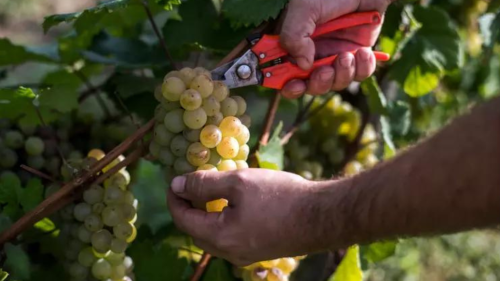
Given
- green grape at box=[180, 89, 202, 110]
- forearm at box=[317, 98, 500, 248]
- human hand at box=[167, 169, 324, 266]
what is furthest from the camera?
green grape at box=[180, 89, 202, 110]

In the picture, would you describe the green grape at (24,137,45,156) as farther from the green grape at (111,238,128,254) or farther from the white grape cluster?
the green grape at (111,238,128,254)

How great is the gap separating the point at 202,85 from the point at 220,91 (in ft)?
0.16

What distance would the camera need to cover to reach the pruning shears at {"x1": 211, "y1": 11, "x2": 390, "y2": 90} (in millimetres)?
1312

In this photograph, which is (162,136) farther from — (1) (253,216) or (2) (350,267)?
(2) (350,267)

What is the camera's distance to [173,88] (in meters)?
1.21

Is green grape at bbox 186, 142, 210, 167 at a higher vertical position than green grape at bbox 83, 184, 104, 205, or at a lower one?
higher

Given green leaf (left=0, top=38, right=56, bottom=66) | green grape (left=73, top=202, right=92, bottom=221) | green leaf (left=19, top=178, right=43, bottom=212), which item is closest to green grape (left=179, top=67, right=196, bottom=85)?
green grape (left=73, top=202, right=92, bottom=221)

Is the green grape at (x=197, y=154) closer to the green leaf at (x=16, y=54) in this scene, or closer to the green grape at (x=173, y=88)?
the green grape at (x=173, y=88)

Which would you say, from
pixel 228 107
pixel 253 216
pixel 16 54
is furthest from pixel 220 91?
pixel 16 54

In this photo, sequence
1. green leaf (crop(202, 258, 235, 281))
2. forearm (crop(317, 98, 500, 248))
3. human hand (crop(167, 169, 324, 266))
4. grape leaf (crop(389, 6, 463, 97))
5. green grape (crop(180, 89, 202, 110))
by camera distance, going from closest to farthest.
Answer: forearm (crop(317, 98, 500, 248)) < human hand (crop(167, 169, 324, 266)) < green grape (crop(180, 89, 202, 110)) < green leaf (crop(202, 258, 235, 281)) < grape leaf (crop(389, 6, 463, 97))

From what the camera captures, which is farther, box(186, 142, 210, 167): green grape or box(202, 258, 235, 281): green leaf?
box(202, 258, 235, 281): green leaf

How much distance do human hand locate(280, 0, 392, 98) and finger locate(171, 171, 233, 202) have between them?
0.95ft

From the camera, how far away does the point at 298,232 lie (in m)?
1.09

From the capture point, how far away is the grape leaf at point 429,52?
6.12 ft
